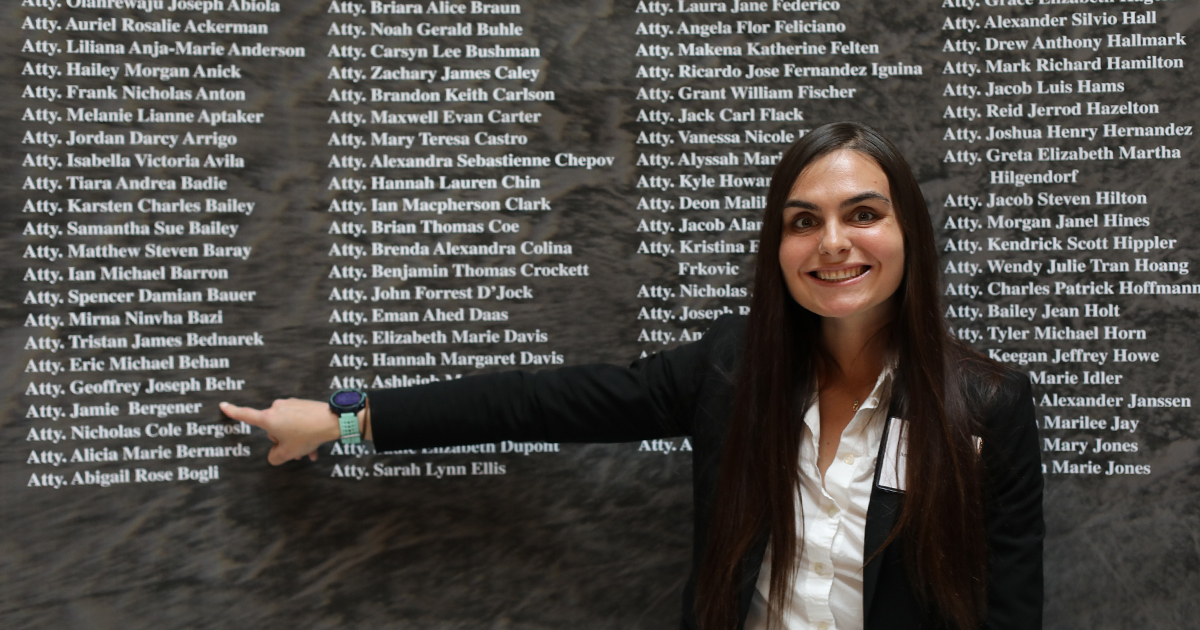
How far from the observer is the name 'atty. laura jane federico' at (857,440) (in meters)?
1.21

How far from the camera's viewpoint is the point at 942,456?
1.21m

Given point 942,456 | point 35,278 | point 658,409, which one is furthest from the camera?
point 35,278

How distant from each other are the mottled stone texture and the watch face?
0.67 ft

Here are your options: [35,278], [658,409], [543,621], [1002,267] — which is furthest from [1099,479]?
[35,278]

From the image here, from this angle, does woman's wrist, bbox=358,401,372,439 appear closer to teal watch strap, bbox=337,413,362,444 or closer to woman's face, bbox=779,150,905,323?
teal watch strap, bbox=337,413,362,444

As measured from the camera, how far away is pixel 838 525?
3.99ft

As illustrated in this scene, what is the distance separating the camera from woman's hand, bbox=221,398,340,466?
57.3 inches

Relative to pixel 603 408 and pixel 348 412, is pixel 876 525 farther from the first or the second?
pixel 348 412

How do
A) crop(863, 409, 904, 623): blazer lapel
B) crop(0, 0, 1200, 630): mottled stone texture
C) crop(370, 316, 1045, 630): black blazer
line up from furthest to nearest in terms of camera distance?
crop(0, 0, 1200, 630): mottled stone texture → crop(370, 316, 1045, 630): black blazer → crop(863, 409, 904, 623): blazer lapel

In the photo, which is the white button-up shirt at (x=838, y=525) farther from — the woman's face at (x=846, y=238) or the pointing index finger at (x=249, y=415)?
the pointing index finger at (x=249, y=415)

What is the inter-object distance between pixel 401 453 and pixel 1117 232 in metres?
1.68

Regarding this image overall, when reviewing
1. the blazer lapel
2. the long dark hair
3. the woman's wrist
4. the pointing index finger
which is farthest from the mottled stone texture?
the blazer lapel

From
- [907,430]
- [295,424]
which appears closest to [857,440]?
[907,430]

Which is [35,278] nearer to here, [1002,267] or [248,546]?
[248,546]
